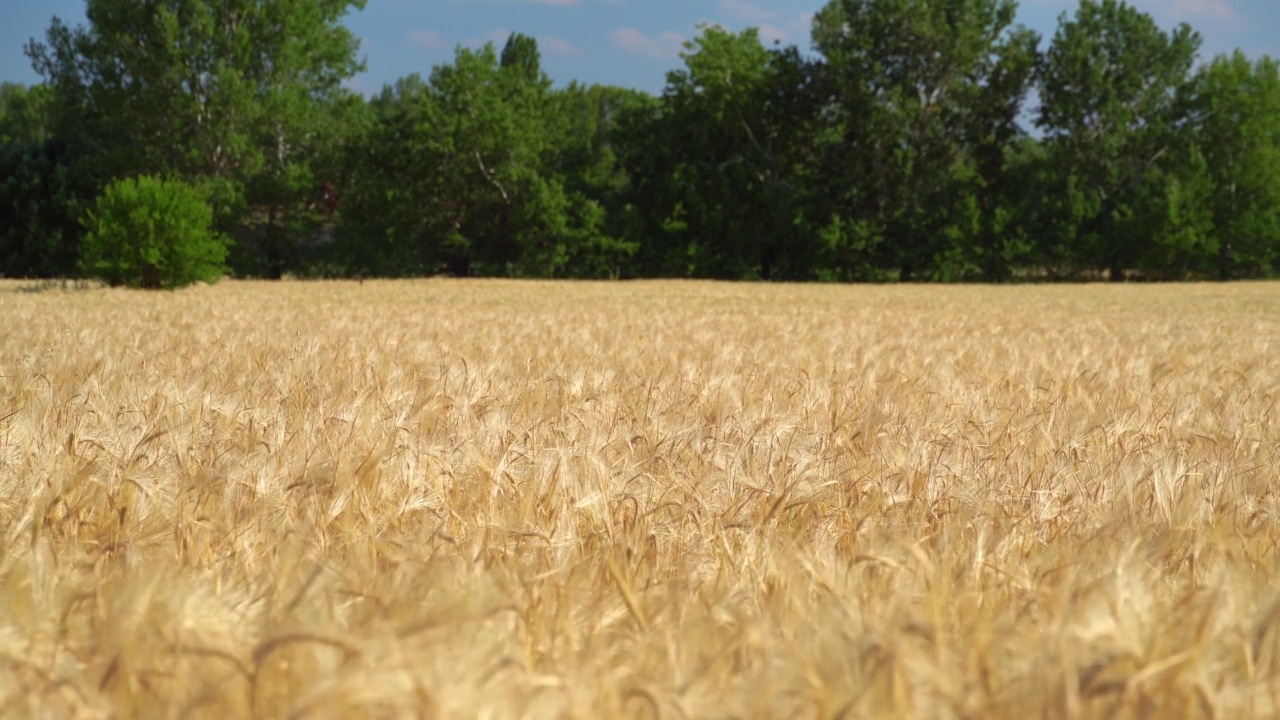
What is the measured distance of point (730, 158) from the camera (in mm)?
39500

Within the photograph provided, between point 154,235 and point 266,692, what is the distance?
18452 mm

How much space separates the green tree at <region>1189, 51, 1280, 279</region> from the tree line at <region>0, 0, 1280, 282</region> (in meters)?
0.10

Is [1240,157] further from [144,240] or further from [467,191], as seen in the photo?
[144,240]

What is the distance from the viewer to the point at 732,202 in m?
38.2

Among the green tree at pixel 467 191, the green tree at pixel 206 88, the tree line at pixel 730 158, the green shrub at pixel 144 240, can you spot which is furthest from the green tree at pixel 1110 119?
the green shrub at pixel 144 240

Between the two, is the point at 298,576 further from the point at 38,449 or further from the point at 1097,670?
the point at 38,449

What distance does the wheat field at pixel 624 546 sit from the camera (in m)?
0.96

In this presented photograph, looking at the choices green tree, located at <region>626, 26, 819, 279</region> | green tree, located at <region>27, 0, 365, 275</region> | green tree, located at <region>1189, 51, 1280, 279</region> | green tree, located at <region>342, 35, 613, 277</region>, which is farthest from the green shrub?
green tree, located at <region>1189, 51, 1280, 279</region>

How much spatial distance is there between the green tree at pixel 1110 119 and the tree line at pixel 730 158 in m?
0.11

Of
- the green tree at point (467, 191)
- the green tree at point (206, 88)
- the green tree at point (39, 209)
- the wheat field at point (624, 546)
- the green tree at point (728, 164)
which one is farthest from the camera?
the green tree at point (728, 164)

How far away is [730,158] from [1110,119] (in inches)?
554

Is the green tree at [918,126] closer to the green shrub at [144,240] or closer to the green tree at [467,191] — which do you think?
the green tree at [467,191]

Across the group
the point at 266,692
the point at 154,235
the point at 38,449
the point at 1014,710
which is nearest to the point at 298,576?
the point at 266,692

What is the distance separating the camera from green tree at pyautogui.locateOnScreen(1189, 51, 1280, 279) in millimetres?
37438
